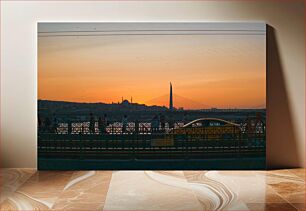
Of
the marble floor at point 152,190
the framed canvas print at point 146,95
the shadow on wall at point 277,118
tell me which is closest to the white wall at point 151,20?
the shadow on wall at point 277,118

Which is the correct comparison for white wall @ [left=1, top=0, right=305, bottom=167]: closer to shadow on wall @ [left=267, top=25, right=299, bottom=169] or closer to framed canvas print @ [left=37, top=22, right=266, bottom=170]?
shadow on wall @ [left=267, top=25, right=299, bottom=169]

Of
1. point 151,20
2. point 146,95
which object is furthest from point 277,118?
point 151,20

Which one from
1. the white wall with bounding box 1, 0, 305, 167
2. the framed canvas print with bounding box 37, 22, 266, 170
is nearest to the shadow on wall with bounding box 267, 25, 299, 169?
the white wall with bounding box 1, 0, 305, 167

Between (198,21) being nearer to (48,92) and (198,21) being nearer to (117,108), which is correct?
(117,108)

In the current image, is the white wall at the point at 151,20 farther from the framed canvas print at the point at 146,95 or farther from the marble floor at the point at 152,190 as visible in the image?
the marble floor at the point at 152,190

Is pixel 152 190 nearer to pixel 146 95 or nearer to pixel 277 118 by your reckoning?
pixel 146 95

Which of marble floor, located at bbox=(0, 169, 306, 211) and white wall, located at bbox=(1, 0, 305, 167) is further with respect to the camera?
white wall, located at bbox=(1, 0, 305, 167)
